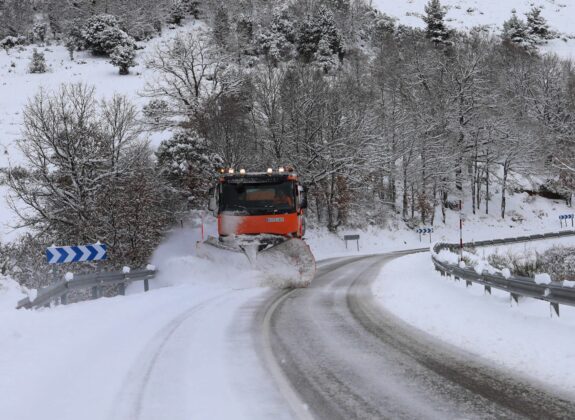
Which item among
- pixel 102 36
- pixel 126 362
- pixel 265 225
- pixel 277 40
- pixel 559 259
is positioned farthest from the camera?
pixel 277 40

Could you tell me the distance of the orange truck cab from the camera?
15.3 meters

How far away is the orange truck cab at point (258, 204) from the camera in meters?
15.3

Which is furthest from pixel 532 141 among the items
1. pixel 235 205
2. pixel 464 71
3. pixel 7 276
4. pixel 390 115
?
pixel 7 276

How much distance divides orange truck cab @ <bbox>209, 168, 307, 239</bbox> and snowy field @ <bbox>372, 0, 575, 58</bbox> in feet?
258

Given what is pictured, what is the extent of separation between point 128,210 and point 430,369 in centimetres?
1630

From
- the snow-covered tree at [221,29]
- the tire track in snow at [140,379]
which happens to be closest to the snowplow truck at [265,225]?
the tire track in snow at [140,379]

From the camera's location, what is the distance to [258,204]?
15.6 m

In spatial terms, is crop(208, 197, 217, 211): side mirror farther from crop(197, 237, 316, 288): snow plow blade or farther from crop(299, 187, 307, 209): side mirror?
crop(299, 187, 307, 209): side mirror

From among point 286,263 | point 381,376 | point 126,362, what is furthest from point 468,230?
point 126,362

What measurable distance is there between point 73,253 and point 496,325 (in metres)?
9.06

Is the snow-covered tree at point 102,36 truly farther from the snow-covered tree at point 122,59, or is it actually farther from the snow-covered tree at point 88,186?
→ the snow-covered tree at point 88,186

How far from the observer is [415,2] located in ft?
335

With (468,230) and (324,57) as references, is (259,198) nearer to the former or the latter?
(468,230)

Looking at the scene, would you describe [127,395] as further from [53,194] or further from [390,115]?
[390,115]
